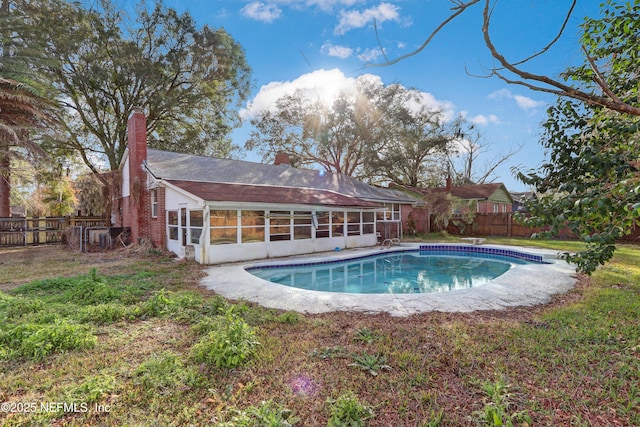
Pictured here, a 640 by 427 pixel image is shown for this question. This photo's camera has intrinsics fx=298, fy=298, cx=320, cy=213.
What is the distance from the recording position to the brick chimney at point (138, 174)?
43.6 ft

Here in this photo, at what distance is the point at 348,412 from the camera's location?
2600mm

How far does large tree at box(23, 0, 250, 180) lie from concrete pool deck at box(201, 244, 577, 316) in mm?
15186

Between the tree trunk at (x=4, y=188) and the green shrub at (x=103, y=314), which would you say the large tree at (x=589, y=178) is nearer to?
the green shrub at (x=103, y=314)

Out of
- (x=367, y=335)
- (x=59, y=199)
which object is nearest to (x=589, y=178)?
(x=367, y=335)

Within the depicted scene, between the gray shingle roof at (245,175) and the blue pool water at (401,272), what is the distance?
6.15 m

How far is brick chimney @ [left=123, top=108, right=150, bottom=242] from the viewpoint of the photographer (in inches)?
523

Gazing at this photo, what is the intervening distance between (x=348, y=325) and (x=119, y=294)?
4.67m

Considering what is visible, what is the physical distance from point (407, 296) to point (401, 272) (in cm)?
470

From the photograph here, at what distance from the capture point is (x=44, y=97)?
44.1 ft

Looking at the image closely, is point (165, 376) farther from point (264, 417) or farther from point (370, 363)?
point (370, 363)

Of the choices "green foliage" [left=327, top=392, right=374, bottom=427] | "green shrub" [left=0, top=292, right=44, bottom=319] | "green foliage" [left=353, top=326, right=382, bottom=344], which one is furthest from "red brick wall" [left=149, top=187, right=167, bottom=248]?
"green foliage" [left=327, top=392, right=374, bottom=427]

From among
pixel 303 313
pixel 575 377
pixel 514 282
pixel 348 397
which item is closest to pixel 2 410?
pixel 348 397

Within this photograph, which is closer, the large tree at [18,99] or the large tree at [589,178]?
the large tree at [589,178]

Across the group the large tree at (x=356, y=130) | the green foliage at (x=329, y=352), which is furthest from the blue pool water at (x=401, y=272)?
the large tree at (x=356, y=130)
